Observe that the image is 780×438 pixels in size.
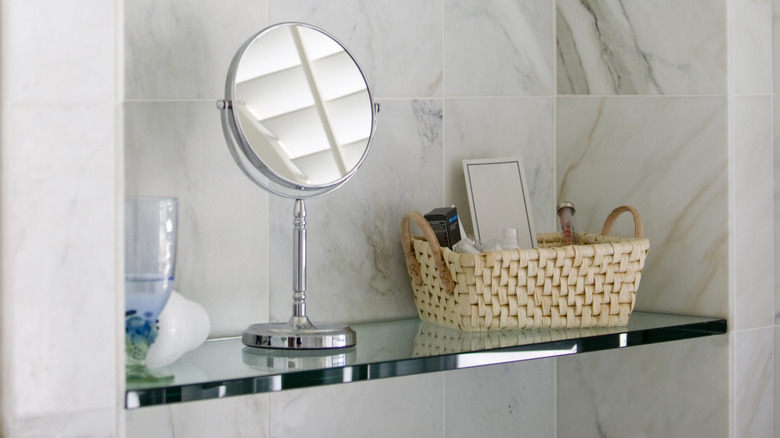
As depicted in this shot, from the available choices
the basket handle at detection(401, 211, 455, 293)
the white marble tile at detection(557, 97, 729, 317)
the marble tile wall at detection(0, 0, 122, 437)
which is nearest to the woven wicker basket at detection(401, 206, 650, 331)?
the basket handle at detection(401, 211, 455, 293)

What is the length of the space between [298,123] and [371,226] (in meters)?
0.25

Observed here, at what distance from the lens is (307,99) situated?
3.33ft

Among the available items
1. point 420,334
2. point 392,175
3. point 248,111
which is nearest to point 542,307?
point 420,334

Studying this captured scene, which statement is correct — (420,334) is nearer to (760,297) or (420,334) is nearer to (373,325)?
(373,325)

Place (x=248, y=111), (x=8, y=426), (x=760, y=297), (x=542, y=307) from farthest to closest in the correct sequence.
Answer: (x=760, y=297), (x=542, y=307), (x=248, y=111), (x=8, y=426)

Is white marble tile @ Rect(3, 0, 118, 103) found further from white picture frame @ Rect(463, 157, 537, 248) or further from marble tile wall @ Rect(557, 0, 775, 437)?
marble tile wall @ Rect(557, 0, 775, 437)

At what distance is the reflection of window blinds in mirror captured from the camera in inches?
38.5

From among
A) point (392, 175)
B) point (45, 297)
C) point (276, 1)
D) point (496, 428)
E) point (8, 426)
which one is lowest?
point (496, 428)

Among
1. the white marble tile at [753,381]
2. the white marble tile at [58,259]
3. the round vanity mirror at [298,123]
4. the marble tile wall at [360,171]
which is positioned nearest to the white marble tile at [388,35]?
the marble tile wall at [360,171]

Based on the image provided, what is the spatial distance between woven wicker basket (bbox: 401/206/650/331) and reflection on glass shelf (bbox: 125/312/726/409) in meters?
0.02

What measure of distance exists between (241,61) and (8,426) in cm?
47

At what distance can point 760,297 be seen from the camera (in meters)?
1.20

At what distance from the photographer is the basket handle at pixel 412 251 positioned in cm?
108

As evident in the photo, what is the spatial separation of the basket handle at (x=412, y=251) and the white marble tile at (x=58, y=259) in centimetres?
46
